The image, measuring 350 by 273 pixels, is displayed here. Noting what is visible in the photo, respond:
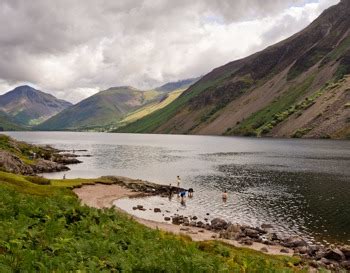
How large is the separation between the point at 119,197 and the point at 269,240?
3990 centimetres

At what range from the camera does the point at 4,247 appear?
54.3 feet

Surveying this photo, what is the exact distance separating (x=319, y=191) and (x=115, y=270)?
75.4m

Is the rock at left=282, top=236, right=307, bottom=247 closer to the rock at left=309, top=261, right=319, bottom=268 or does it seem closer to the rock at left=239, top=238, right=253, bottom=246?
the rock at left=239, top=238, right=253, bottom=246

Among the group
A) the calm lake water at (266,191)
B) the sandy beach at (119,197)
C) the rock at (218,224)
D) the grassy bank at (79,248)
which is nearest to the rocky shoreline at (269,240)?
the rock at (218,224)

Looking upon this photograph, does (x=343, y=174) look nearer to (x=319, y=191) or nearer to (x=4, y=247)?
(x=319, y=191)

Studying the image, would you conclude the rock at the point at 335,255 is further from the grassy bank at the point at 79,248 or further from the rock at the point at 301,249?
the grassy bank at the point at 79,248

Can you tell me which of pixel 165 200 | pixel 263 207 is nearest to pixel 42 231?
pixel 263 207

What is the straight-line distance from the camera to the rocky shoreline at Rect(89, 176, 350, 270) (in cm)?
4059

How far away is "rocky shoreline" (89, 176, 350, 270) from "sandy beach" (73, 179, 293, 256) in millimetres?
937

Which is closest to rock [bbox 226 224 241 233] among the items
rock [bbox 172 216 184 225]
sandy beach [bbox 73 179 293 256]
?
sandy beach [bbox 73 179 293 256]

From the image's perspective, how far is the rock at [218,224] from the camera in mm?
56528

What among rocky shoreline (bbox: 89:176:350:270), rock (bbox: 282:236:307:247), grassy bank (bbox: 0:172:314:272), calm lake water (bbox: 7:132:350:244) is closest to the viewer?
grassy bank (bbox: 0:172:314:272)

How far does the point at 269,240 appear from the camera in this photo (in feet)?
164

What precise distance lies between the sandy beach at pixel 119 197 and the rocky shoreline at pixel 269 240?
36.9 inches
